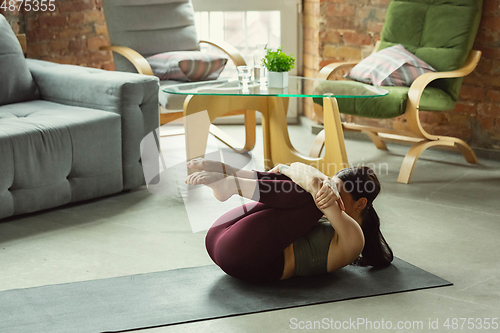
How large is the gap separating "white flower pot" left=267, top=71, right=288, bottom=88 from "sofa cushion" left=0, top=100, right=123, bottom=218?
70 cm

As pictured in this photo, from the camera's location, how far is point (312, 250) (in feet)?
5.76

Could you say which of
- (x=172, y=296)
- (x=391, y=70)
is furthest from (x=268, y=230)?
(x=391, y=70)

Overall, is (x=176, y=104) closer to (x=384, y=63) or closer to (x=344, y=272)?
(x=384, y=63)

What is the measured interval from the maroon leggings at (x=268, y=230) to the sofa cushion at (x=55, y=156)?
3.20ft

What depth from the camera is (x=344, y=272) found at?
1842 millimetres

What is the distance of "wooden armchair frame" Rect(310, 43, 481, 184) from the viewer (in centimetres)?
278

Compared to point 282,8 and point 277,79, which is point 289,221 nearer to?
point 277,79

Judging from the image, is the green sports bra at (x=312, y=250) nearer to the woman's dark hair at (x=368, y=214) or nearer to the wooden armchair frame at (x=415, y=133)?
the woman's dark hair at (x=368, y=214)

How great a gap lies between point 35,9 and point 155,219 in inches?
74.6

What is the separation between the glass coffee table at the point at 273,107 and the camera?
2.50 m

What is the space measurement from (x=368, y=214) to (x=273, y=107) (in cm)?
130

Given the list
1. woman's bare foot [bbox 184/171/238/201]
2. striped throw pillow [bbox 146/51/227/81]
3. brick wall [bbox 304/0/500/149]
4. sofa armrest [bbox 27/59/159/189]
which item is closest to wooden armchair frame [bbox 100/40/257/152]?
striped throw pillow [bbox 146/51/227/81]

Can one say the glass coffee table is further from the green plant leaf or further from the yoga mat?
the yoga mat

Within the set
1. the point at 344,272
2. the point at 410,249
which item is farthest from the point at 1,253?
the point at 410,249
